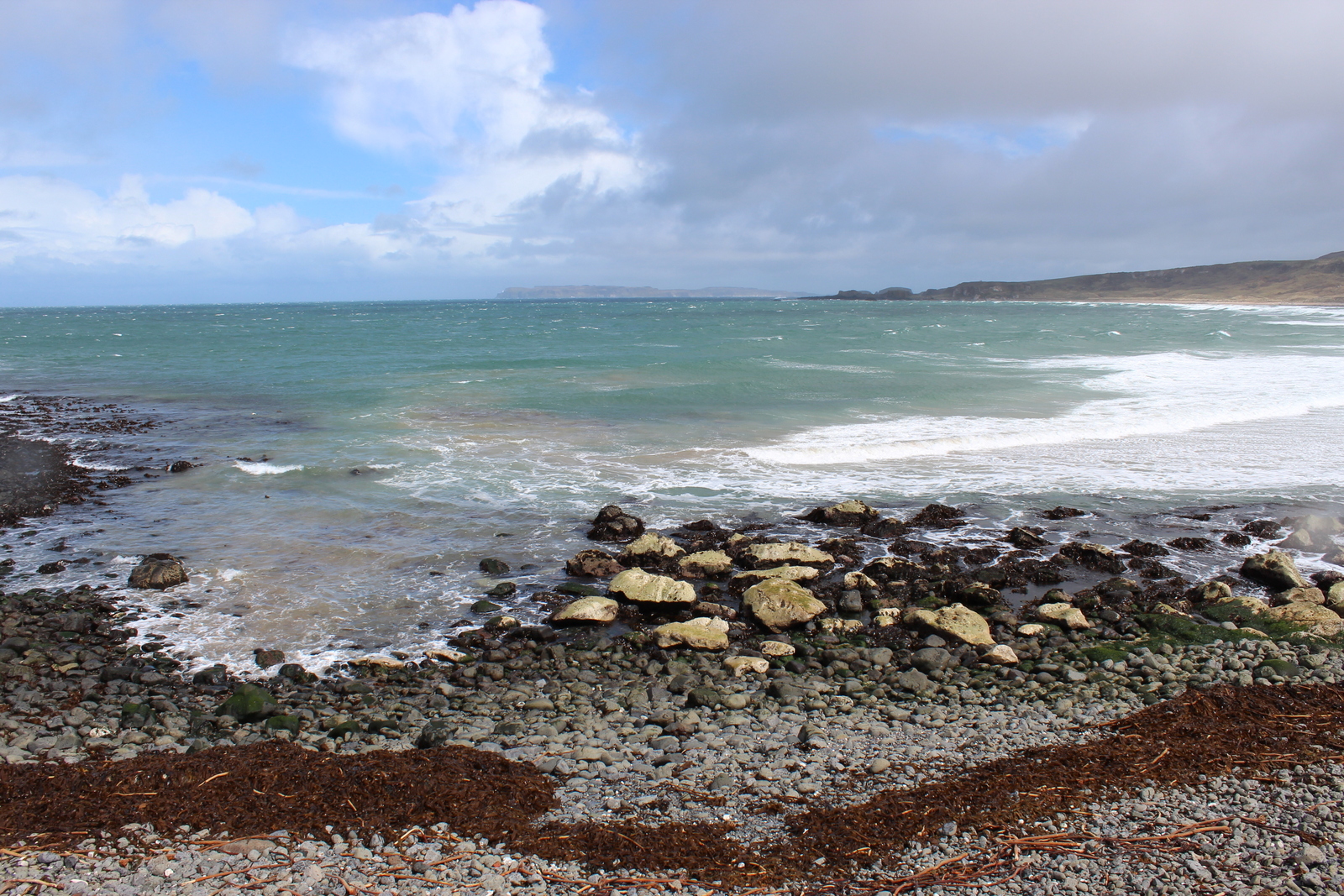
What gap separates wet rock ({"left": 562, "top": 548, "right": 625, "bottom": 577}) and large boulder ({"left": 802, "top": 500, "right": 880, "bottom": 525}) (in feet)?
13.5

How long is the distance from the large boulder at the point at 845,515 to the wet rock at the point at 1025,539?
228cm

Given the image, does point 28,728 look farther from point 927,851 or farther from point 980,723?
point 980,723

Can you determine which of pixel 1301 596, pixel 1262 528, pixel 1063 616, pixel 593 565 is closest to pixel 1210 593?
pixel 1301 596

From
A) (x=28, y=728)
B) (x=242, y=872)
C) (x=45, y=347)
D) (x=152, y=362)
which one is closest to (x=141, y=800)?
(x=242, y=872)

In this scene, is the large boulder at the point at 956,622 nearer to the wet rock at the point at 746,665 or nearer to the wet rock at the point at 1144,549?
the wet rock at the point at 746,665

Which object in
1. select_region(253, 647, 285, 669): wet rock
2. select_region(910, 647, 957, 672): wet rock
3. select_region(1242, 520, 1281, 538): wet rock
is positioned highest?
select_region(1242, 520, 1281, 538): wet rock

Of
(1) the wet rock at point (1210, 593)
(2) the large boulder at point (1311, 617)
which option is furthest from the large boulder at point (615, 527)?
(2) the large boulder at point (1311, 617)

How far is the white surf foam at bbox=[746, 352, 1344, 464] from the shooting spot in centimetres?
2017

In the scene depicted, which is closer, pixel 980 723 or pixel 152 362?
pixel 980 723

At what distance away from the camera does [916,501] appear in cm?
1554

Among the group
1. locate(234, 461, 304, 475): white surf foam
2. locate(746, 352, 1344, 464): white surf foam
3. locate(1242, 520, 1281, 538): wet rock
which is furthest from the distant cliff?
locate(234, 461, 304, 475): white surf foam

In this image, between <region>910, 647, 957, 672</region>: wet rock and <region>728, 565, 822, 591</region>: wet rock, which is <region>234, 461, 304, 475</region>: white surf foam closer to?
<region>728, 565, 822, 591</region>: wet rock

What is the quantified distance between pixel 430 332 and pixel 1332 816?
244ft

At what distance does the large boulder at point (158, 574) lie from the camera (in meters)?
10.9
